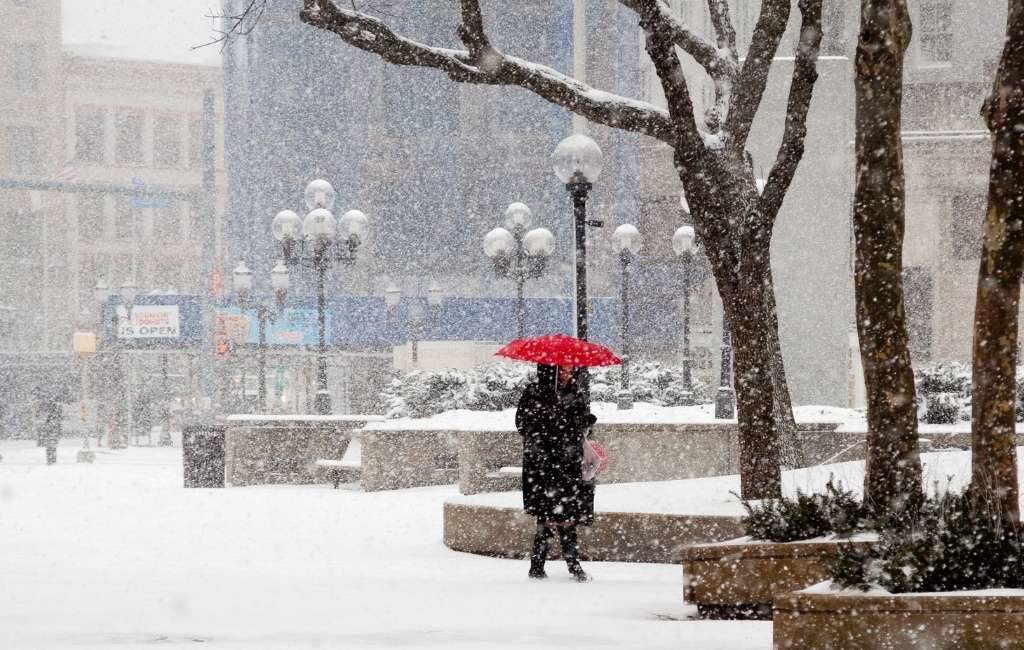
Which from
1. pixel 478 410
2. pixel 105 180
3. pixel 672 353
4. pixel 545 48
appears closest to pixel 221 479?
pixel 478 410

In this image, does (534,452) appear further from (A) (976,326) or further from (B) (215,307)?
(B) (215,307)

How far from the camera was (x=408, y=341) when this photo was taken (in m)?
44.7

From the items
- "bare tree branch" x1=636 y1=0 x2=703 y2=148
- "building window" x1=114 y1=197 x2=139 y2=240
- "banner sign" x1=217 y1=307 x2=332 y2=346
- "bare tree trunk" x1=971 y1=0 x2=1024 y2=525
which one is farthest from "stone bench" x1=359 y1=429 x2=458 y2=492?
"building window" x1=114 y1=197 x2=139 y2=240

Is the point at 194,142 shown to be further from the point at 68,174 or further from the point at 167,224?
the point at 68,174

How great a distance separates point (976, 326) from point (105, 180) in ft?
244

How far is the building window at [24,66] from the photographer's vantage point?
73.8m

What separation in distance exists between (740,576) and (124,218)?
7222 cm

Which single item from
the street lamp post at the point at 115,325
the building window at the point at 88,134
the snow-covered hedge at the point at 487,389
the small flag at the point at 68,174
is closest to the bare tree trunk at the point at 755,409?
the snow-covered hedge at the point at 487,389

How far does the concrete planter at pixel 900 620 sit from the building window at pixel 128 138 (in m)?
75.5

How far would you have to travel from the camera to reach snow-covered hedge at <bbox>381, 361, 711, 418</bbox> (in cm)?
2222

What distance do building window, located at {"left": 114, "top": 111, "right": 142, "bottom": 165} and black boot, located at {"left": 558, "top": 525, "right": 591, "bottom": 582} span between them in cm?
7117

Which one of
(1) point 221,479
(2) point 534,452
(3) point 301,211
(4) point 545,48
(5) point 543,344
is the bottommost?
(1) point 221,479

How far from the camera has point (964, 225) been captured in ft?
126

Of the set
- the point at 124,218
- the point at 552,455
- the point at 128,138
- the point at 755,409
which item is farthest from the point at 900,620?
the point at 128,138
